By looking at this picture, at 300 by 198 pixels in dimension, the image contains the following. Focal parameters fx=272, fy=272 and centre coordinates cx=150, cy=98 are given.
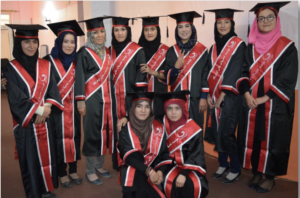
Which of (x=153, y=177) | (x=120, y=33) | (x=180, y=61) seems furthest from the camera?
(x=120, y=33)

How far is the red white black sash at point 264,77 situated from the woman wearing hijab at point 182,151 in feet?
2.61

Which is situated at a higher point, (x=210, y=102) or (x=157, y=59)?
(x=157, y=59)

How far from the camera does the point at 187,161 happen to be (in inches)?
104

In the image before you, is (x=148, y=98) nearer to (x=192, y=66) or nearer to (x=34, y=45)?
(x=192, y=66)

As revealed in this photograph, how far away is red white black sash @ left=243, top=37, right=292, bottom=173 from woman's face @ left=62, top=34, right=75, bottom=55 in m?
2.06

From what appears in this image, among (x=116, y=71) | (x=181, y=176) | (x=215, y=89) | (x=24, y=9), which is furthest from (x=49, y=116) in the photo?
(x=24, y=9)

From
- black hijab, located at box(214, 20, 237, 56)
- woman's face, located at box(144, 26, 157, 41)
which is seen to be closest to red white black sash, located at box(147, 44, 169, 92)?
woman's face, located at box(144, 26, 157, 41)

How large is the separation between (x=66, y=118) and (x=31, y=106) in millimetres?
586

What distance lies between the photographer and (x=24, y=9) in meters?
14.1

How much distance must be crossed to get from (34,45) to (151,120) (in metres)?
1.42

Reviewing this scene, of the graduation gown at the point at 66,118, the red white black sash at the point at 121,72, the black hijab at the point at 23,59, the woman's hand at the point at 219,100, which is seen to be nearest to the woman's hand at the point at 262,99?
the woman's hand at the point at 219,100

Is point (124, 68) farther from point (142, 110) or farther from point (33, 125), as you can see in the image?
point (33, 125)

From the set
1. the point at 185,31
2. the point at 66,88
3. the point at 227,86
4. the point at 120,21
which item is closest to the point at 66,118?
Answer: the point at 66,88

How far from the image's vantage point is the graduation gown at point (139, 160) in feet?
8.31
